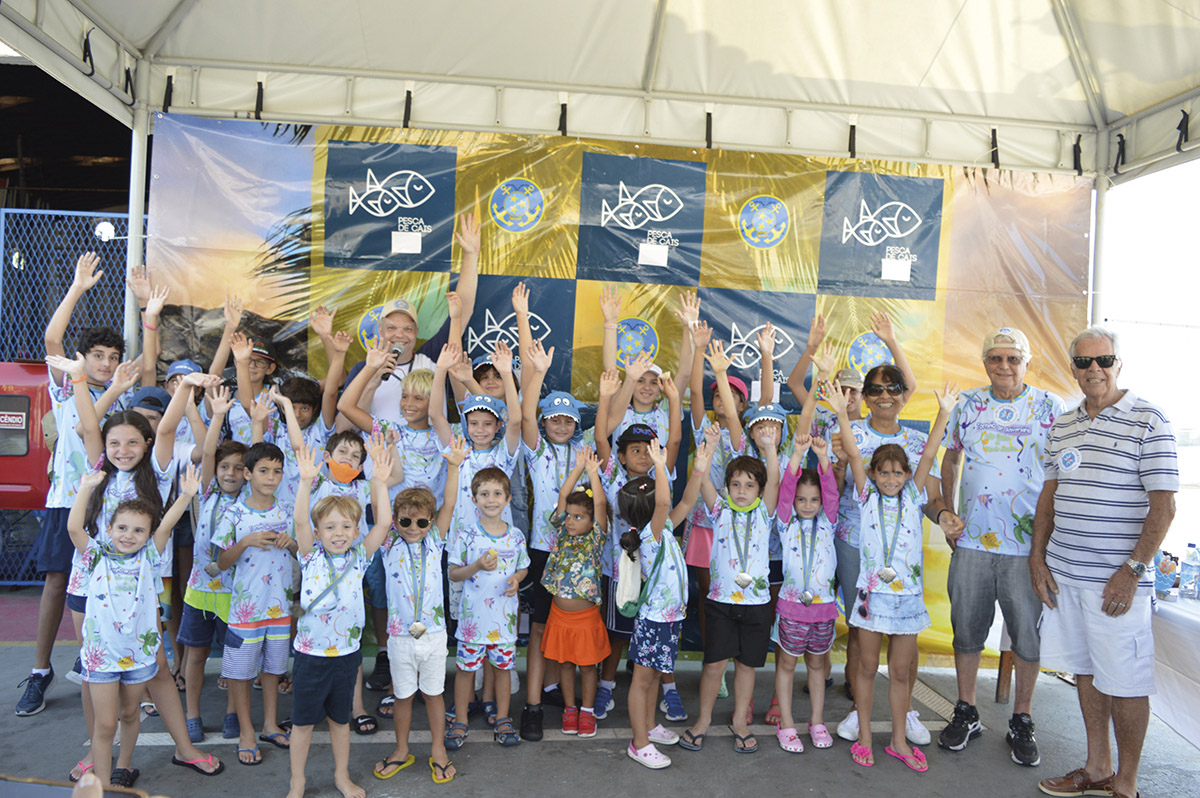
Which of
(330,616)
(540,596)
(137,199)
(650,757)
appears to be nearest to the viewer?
(330,616)

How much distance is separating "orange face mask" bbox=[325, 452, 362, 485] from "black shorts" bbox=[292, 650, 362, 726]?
0.93 meters

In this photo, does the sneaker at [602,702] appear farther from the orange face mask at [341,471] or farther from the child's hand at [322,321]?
the child's hand at [322,321]

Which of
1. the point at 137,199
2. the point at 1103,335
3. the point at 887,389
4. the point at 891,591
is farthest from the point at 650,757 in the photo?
the point at 137,199

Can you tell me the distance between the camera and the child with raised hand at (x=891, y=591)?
3.65 meters

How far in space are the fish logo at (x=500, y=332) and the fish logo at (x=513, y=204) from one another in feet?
1.92

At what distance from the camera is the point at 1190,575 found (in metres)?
3.83

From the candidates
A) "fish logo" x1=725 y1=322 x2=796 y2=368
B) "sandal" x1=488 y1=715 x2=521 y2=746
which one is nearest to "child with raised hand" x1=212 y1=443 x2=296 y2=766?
"sandal" x1=488 y1=715 x2=521 y2=746

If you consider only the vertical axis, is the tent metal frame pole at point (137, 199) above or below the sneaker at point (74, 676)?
above

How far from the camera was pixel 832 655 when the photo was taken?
4.97 meters

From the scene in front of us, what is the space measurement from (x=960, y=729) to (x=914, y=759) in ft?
1.33

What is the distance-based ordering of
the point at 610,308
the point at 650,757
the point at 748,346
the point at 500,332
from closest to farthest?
the point at 650,757 < the point at 610,308 < the point at 500,332 < the point at 748,346

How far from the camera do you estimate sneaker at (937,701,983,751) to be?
384cm

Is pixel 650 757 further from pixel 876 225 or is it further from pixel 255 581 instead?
pixel 876 225

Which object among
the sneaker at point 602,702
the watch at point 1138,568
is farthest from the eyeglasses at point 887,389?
the sneaker at point 602,702
